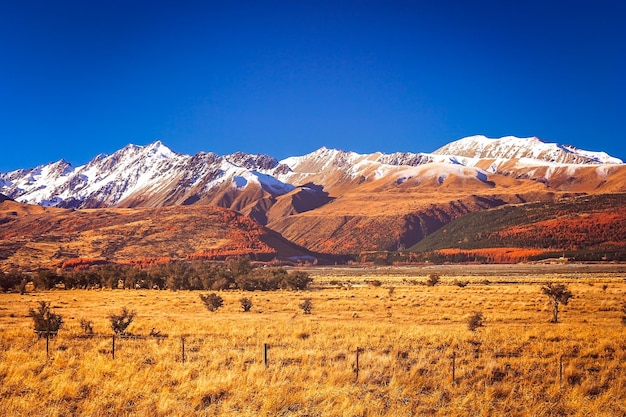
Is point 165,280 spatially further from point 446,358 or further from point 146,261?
point 446,358

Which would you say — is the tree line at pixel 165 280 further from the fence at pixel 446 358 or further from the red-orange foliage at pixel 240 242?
the red-orange foliage at pixel 240 242

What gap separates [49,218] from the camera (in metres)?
181

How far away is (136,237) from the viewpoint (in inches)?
5600

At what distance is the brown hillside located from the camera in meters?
126

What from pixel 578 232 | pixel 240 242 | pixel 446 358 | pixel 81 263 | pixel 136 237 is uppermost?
pixel 578 232

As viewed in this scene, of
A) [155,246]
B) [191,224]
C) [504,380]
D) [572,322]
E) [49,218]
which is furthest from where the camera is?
[49,218]

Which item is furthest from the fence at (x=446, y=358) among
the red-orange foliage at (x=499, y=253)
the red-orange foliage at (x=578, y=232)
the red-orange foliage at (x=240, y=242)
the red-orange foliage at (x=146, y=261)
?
the red-orange foliage at (x=578, y=232)

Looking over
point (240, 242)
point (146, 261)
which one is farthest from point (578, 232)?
point (146, 261)

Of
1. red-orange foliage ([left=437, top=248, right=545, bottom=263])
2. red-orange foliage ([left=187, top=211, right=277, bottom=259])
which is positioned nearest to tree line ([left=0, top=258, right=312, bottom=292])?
red-orange foliage ([left=187, top=211, right=277, bottom=259])

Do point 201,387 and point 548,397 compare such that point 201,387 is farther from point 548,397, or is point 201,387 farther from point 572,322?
point 572,322

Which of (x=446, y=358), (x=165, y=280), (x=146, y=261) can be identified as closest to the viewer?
(x=446, y=358)

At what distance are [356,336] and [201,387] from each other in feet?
37.5

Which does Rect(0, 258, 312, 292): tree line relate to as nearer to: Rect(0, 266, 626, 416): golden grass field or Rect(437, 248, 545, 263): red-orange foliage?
Rect(0, 266, 626, 416): golden grass field

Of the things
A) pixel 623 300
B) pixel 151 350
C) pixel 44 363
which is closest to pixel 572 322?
pixel 623 300
